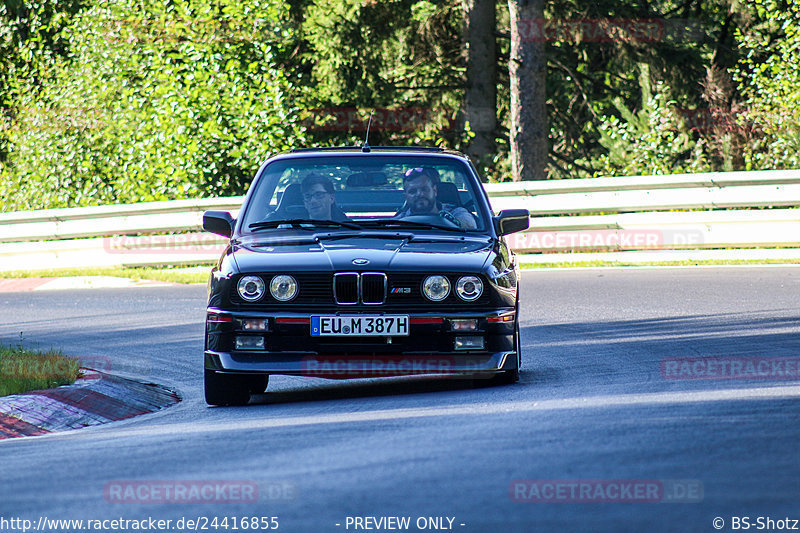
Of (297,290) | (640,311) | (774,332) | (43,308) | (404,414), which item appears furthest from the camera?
(43,308)

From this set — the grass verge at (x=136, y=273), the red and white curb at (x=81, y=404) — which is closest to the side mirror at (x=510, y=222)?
the red and white curb at (x=81, y=404)

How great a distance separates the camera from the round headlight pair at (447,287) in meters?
7.63

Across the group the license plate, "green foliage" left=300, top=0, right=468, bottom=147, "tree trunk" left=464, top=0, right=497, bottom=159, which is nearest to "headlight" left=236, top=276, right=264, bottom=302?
the license plate

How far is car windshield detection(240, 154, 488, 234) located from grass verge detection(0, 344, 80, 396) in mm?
1553

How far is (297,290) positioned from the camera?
764 cm

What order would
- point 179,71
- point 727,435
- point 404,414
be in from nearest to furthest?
point 727,435
point 404,414
point 179,71

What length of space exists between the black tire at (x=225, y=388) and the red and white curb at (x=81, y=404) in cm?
60

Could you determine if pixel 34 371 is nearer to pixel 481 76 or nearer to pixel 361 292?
pixel 361 292

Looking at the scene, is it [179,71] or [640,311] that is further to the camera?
[179,71]

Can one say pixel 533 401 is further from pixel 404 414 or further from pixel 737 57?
pixel 737 57

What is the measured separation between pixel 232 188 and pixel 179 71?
286cm

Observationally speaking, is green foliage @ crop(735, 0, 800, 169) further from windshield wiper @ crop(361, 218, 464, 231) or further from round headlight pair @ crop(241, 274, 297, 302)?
round headlight pair @ crop(241, 274, 297, 302)

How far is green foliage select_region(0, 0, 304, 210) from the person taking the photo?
72.4 feet

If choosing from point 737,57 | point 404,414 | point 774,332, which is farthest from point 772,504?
point 737,57
